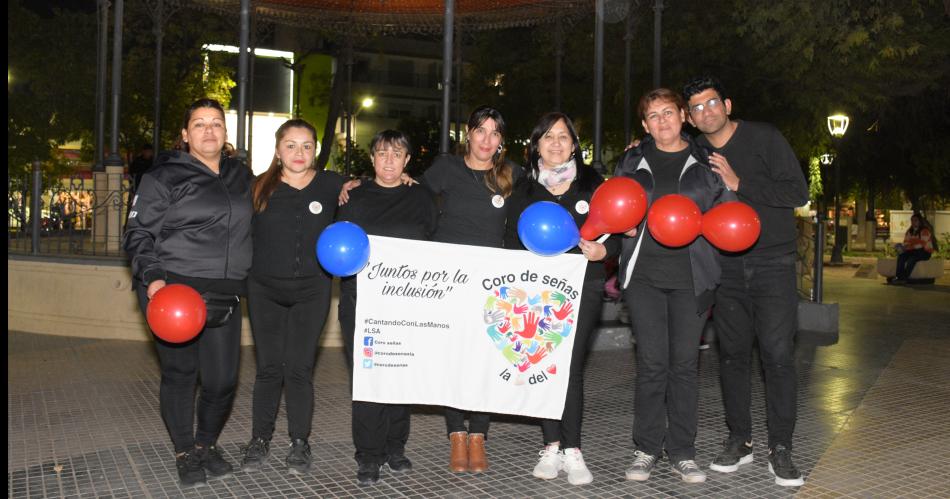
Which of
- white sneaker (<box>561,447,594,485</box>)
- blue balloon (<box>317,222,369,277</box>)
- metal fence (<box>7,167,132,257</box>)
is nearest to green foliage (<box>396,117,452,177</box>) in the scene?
metal fence (<box>7,167,132,257</box>)

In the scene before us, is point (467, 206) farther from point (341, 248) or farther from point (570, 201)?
point (341, 248)

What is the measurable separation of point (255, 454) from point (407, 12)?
32.7ft

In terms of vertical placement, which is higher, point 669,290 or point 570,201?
point 570,201

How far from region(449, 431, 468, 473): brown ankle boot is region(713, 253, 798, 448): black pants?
5.17 ft

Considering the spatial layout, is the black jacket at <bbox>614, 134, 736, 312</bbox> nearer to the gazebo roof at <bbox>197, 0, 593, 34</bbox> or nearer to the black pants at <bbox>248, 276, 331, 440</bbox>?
the black pants at <bbox>248, 276, 331, 440</bbox>

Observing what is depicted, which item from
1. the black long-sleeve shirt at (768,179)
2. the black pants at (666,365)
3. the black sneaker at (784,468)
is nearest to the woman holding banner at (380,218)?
the black pants at (666,365)

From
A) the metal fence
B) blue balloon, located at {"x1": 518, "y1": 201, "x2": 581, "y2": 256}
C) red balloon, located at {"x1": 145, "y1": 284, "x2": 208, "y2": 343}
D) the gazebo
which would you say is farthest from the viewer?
the gazebo

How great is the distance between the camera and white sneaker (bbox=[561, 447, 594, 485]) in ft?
16.3

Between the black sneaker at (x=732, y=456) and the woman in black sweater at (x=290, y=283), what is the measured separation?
2314mm

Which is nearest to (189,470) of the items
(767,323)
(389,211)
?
(389,211)

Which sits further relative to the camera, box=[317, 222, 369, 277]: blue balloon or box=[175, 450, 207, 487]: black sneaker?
box=[175, 450, 207, 487]: black sneaker

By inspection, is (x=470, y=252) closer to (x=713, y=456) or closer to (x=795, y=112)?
(x=713, y=456)

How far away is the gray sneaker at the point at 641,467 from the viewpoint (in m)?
5.02

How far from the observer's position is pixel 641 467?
5.05m
